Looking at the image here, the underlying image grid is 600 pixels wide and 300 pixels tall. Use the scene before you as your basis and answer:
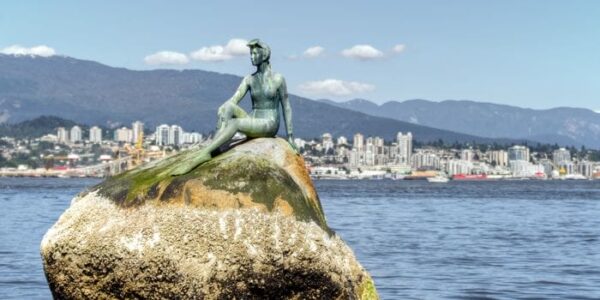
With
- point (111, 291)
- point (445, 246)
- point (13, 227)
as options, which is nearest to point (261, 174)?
point (111, 291)

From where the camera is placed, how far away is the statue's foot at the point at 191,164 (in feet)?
49.8

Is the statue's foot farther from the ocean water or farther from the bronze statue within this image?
the ocean water

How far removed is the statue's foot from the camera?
15164 millimetres

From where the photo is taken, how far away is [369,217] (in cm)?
6228

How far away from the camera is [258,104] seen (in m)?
16.8

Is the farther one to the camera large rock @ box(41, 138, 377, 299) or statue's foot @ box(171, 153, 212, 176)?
statue's foot @ box(171, 153, 212, 176)

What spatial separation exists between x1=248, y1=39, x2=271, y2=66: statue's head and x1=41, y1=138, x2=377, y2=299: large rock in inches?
75.4

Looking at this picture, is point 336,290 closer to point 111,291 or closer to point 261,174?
point 261,174

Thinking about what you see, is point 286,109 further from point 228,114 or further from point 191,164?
point 191,164

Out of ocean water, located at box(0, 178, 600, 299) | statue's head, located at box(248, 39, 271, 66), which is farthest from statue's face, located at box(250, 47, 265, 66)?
ocean water, located at box(0, 178, 600, 299)

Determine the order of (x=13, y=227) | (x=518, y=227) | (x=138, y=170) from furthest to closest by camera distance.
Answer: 1. (x=518, y=227)
2. (x=13, y=227)
3. (x=138, y=170)

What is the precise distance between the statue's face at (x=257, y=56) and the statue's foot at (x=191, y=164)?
1746mm

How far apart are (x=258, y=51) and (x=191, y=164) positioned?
215 centimetres

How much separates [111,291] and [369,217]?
48.2 metres
